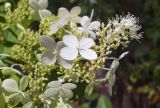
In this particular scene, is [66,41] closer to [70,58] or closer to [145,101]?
[70,58]

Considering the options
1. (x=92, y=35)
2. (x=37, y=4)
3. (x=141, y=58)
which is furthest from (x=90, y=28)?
(x=141, y=58)

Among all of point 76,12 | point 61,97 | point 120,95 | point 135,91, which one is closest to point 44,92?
point 61,97

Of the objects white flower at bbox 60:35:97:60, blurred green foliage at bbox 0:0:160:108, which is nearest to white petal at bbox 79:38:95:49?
white flower at bbox 60:35:97:60

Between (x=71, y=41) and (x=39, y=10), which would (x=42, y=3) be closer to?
(x=39, y=10)

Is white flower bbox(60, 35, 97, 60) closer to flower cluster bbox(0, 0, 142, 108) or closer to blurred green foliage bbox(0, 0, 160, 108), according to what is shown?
flower cluster bbox(0, 0, 142, 108)

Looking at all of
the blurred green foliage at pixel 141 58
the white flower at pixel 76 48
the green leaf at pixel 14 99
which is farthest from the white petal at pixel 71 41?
the blurred green foliage at pixel 141 58

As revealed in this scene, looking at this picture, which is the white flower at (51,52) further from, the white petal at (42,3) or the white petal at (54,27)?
the white petal at (42,3)
